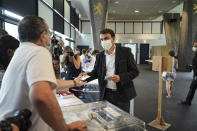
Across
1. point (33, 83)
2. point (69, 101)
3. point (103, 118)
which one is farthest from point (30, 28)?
point (69, 101)

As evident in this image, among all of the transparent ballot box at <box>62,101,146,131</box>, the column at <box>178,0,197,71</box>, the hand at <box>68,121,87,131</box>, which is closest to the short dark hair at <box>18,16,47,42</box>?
the hand at <box>68,121,87,131</box>

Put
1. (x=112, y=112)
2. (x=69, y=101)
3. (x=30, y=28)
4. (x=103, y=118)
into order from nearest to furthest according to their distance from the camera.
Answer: (x=30, y=28) → (x=103, y=118) → (x=112, y=112) → (x=69, y=101)

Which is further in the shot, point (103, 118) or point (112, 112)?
point (112, 112)

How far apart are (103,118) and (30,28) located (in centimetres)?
83

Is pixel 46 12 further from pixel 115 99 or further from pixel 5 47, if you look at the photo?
pixel 115 99

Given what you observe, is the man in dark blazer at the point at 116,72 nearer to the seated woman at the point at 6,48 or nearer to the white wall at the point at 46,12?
the seated woman at the point at 6,48

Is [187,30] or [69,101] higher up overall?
[187,30]

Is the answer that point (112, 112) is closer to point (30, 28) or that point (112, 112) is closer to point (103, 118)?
point (103, 118)

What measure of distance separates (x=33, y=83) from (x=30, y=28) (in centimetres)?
29

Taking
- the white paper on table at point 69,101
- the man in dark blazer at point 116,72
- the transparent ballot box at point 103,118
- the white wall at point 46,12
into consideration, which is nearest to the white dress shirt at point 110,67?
the man in dark blazer at point 116,72

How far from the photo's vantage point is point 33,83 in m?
0.59

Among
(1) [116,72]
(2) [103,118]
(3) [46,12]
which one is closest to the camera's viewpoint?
(2) [103,118]

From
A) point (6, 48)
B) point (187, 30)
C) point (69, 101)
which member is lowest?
point (69, 101)

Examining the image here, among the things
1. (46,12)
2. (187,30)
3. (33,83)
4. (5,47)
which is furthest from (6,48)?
(187,30)
